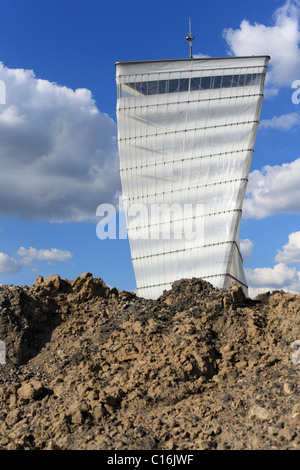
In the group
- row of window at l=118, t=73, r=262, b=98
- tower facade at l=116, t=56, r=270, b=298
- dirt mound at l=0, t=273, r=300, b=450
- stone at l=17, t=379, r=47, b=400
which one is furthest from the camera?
row of window at l=118, t=73, r=262, b=98

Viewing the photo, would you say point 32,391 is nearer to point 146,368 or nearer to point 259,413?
point 146,368

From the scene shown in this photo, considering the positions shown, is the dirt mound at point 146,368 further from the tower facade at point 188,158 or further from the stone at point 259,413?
the tower facade at point 188,158

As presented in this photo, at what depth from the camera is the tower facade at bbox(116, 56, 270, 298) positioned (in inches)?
973

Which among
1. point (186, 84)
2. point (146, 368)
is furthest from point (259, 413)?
point (186, 84)

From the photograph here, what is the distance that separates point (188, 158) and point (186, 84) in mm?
3855

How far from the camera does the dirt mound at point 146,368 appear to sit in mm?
13648

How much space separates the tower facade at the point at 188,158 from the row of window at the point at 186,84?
5 cm

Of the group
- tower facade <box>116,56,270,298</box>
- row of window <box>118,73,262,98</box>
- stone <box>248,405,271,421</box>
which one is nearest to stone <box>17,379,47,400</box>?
stone <box>248,405,271,421</box>

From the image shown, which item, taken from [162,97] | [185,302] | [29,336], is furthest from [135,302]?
[162,97]

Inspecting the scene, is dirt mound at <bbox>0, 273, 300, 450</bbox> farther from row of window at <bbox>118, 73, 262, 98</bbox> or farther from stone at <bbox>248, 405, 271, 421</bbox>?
row of window at <bbox>118, 73, 262, 98</bbox>

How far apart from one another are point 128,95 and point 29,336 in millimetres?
13426

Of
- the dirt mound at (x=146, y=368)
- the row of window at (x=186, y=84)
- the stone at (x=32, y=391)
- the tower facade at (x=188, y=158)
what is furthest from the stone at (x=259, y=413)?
the row of window at (x=186, y=84)

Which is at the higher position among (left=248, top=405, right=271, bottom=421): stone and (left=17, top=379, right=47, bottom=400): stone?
(left=17, top=379, right=47, bottom=400): stone

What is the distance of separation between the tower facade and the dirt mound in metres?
4.95
